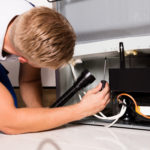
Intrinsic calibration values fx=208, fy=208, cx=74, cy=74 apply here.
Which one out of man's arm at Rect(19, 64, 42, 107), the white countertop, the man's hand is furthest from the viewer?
man's arm at Rect(19, 64, 42, 107)

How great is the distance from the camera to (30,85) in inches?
37.9

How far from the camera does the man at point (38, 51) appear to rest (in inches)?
21.5

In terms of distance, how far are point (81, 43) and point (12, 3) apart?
10.4 inches

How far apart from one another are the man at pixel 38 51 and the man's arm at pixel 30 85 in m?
0.25

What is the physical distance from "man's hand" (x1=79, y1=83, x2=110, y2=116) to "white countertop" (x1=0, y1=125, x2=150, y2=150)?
0.21ft

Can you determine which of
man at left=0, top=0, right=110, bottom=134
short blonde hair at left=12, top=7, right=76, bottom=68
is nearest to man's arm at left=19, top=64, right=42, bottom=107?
man at left=0, top=0, right=110, bottom=134

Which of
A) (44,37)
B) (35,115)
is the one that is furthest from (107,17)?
(35,115)

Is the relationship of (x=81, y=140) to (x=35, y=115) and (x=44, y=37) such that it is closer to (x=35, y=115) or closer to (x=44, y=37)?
(x=35, y=115)

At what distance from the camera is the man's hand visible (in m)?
0.64

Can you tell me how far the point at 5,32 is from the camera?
65cm

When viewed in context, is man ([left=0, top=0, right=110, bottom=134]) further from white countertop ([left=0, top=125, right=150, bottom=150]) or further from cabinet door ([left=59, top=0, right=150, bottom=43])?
cabinet door ([left=59, top=0, right=150, bottom=43])

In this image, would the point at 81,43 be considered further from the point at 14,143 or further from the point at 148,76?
the point at 14,143

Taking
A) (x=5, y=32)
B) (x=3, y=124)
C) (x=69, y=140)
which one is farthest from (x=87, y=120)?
Result: (x=5, y=32)

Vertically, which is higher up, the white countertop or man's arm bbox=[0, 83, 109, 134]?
man's arm bbox=[0, 83, 109, 134]
